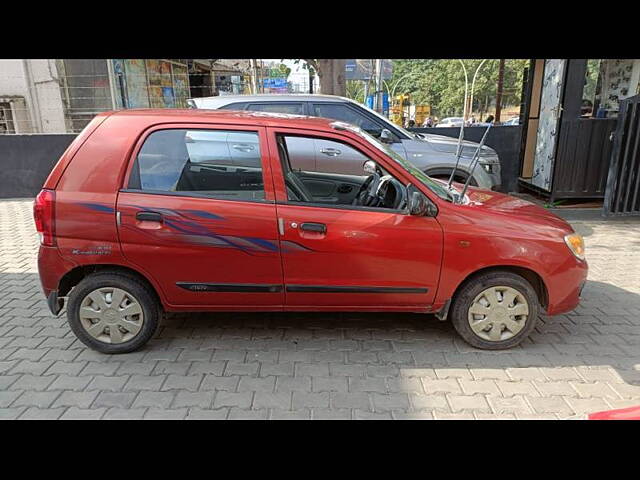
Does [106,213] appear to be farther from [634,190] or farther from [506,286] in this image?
[634,190]

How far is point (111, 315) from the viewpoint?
3.39 m

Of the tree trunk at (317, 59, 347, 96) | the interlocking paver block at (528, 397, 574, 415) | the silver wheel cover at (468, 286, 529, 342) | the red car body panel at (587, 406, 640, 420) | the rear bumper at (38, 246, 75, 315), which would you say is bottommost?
the interlocking paver block at (528, 397, 574, 415)

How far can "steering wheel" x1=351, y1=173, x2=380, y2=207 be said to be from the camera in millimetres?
3730

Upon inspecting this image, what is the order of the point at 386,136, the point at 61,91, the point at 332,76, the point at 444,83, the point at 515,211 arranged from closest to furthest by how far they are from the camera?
the point at 515,211, the point at 386,136, the point at 332,76, the point at 61,91, the point at 444,83

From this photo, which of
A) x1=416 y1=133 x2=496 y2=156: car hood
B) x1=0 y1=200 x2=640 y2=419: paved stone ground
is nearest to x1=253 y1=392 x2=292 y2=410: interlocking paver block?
x1=0 y1=200 x2=640 y2=419: paved stone ground

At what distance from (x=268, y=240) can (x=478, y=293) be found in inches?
66.2

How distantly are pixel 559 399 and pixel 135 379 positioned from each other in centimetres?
297

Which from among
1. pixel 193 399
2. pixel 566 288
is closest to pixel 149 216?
pixel 193 399

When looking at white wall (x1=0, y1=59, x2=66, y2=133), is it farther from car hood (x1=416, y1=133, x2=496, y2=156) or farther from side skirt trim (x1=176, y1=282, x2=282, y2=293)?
side skirt trim (x1=176, y1=282, x2=282, y2=293)

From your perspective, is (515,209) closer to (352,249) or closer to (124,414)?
(352,249)

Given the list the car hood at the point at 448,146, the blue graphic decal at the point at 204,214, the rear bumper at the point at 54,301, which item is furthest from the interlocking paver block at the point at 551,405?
the car hood at the point at 448,146

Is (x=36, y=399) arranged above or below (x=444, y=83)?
below

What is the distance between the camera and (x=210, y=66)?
56.0ft

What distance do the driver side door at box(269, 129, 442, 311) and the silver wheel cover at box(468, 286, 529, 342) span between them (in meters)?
0.39
